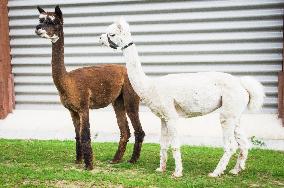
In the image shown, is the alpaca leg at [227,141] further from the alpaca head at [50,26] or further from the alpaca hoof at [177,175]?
the alpaca head at [50,26]

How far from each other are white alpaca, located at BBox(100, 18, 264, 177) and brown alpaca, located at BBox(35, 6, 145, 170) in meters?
0.63

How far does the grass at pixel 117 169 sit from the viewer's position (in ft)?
19.5

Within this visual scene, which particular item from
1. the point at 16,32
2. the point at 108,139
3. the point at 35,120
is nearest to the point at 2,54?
the point at 16,32

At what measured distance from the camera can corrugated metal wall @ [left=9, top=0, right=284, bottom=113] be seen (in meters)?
9.76

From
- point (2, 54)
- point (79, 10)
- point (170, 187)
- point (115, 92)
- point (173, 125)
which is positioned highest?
point (79, 10)

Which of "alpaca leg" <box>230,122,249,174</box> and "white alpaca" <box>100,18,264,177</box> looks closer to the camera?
"white alpaca" <box>100,18,264,177</box>

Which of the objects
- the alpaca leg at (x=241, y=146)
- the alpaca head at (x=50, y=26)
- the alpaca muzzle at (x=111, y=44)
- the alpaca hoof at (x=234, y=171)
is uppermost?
the alpaca head at (x=50, y=26)

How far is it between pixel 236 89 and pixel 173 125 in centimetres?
92

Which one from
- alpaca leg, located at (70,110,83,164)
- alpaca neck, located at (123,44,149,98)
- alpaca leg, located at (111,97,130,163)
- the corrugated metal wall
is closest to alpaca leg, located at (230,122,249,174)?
alpaca neck, located at (123,44,149,98)

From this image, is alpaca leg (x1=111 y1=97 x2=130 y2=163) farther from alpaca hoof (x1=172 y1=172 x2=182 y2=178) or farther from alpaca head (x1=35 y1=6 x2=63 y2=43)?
alpaca head (x1=35 y1=6 x2=63 y2=43)

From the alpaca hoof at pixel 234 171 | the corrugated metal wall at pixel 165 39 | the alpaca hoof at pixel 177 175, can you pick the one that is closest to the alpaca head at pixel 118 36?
the alpaca hoof at pixel 177 175

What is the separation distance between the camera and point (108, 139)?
970cm

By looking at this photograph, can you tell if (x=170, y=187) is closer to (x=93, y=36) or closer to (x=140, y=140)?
(x=140, y=140)

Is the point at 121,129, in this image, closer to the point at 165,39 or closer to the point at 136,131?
the point at 136,131
